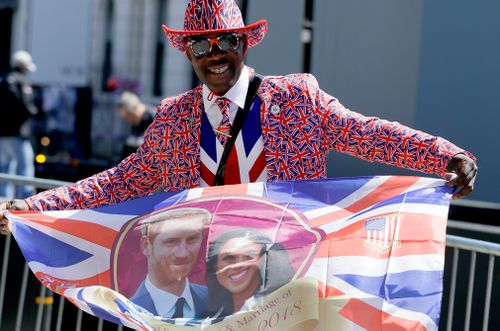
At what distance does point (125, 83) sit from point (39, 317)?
10698 mm

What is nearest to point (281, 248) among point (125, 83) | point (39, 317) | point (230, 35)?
point (230, 35)

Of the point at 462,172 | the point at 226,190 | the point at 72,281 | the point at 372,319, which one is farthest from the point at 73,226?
the point at 462,172

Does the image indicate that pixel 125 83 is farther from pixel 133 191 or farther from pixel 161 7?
pixel 133 191

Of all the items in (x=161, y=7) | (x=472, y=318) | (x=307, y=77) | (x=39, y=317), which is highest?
(x=161, y=7)

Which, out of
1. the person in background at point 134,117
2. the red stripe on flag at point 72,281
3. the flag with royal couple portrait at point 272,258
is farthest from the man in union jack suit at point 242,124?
the person in background at point 134,117

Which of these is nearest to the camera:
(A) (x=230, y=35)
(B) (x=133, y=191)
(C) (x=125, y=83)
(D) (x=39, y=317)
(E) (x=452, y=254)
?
(A) (x=230, y=35)

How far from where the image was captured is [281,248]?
368cm

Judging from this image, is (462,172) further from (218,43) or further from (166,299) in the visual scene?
(166,299)

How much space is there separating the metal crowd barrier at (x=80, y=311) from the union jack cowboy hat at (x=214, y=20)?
142 centimetres

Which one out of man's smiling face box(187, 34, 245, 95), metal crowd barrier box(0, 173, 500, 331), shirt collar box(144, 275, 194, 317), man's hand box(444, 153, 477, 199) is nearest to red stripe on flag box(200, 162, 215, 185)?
man's smiling face box(187, 34, 245, 95)

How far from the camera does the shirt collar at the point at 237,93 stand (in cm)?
392

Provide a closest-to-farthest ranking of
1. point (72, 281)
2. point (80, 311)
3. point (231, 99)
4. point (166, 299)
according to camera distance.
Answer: point (166, 299) < point (231, 99) < point (72, 281) < point (80, 311)

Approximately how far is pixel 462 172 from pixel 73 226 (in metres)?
1.67

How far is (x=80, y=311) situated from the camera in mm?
5797
